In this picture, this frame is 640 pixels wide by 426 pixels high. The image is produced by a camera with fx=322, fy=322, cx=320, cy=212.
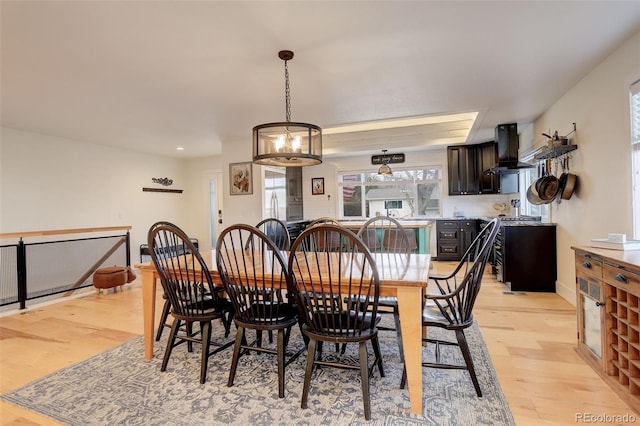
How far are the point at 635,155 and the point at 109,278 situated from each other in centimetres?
592

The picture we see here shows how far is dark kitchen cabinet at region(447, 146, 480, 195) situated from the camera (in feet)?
20.8

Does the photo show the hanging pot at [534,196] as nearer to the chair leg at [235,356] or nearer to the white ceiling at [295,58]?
the white ceiling at [295,58]

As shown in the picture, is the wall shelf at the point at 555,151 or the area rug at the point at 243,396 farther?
the wall shelf at the point at 555,151

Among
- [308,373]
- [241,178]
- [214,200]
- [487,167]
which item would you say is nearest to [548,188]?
[487,167]

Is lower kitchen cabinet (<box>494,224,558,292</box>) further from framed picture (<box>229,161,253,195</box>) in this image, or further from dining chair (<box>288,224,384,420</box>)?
framed picture (<box>229,161,253,195</box>)

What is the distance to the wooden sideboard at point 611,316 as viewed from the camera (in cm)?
179

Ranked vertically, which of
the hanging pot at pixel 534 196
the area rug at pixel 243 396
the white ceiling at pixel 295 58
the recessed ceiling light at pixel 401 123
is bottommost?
the area rug at pixel 243 396

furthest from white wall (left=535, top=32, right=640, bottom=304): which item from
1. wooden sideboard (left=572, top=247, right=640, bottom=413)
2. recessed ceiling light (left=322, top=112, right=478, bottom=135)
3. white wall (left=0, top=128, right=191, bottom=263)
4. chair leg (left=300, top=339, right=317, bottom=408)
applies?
white wall (left=0, top=128, right=191, bottom=263)

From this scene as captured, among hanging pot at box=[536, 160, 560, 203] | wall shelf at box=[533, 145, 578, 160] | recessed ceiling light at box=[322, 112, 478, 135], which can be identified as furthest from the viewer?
recessed ceiling light at box=[322, 112, 478, 135]

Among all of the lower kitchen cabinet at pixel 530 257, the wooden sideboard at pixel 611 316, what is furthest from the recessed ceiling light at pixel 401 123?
the wooden sideboard at pixel 611 316

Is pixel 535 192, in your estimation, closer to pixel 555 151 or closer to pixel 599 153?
pixel 555 151

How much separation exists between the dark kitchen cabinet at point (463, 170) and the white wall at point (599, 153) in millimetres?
2405

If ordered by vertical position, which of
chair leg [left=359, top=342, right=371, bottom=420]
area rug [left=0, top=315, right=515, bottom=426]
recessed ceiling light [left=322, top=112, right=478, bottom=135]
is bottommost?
area rug [left=0, top=315, right=515, bottom=426]

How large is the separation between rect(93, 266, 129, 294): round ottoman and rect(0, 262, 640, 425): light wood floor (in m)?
0.17
